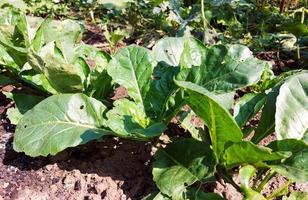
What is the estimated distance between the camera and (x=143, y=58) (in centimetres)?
210

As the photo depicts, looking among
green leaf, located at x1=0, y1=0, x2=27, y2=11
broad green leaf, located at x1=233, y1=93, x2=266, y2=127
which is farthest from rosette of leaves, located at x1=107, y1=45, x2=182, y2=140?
green leaf, located at x1=0, y1=0, x2=27, y2=11

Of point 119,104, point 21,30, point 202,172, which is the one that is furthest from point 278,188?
point 21,30

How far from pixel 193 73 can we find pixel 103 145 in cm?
53

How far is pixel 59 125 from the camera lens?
1909 millimetres

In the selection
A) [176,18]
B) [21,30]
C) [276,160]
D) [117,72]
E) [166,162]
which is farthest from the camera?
[176,18]

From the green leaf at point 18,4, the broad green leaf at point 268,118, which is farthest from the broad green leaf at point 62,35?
the green leaf at point 18,4

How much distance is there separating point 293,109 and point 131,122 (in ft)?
2.10

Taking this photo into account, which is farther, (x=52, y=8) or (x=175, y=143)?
(x=52, y=8)

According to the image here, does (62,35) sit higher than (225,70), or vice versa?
(225,70)

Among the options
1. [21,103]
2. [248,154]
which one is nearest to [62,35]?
[21,103]

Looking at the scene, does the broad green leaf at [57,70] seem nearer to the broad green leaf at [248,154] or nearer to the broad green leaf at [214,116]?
the broad green leaf at [214,116]

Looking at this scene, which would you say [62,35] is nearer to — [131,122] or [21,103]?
[21,103]

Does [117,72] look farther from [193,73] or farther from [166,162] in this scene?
[166,162]

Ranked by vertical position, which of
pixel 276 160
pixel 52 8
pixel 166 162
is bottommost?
pixel 52 8
